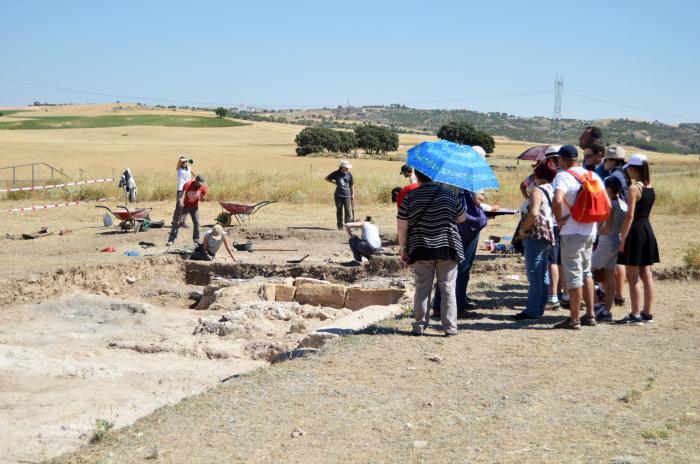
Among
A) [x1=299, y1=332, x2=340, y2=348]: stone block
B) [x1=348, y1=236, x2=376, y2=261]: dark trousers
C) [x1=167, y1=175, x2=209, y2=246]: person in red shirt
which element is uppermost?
[x1=167, y1=175, x2=209, y2=246]: person in red shirt

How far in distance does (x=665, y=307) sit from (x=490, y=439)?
5317 millimetres

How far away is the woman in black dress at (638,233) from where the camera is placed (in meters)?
8.18

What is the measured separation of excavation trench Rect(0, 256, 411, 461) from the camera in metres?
7.71

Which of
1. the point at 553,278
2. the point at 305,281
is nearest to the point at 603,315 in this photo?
the point at 553,278

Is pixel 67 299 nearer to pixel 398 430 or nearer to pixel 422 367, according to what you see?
pixel 422 367

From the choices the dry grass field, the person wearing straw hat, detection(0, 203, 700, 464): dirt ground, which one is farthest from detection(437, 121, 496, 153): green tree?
detection(0, 203, 700, 464): dirt ground

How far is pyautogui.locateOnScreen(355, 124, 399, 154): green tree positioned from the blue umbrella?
61.2 m

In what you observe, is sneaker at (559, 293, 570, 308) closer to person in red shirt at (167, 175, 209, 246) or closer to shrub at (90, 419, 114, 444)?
shrub at (90, 419, 114, 444)

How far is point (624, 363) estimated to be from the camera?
7.11 m

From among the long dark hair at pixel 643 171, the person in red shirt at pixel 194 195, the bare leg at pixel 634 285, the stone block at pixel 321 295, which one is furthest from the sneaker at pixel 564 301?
the person in red shirt at pixel 194 195

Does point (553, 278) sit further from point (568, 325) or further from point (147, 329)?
point (147, 329)

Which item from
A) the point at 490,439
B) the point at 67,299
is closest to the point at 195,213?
the point at 67,299

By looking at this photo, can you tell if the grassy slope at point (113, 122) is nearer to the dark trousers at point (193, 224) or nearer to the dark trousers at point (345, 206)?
the dark trousers at point (345, 206)

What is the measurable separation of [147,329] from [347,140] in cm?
5754
